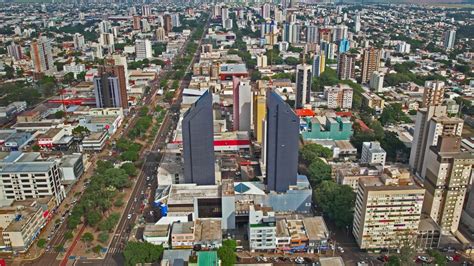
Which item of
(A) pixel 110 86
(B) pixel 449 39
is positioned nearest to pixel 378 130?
(A) pixel 110 86

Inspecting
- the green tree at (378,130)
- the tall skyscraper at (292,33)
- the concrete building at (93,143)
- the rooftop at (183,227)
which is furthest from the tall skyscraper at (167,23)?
the rooftop at (183,227)

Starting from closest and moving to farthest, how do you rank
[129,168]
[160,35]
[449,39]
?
[129,168] → [449,39] → [160,35]

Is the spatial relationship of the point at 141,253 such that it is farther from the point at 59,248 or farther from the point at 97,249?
the point at 59,248

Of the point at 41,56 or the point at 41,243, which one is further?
the point at 41,56

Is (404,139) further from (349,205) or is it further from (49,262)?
(49,262)

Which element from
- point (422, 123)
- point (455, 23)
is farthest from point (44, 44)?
point (455, 23)

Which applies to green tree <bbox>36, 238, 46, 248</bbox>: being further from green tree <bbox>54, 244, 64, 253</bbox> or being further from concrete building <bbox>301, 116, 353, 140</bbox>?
concrete building <bbox>301, 116, 353, 140</bbox>
